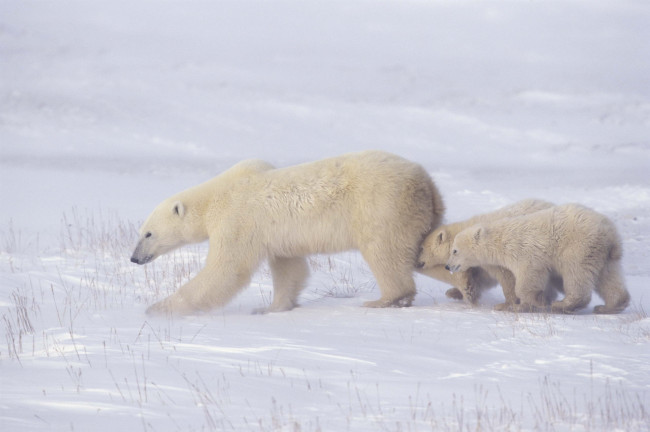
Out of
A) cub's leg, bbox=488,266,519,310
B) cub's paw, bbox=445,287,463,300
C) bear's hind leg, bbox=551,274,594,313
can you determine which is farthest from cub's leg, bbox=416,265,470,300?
bear's hind leg, bbox=551,274,594,313

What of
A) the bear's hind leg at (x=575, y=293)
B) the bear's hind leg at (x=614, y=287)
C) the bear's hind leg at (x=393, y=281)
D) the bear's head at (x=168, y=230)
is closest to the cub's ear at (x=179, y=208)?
the bear's head at (x=168, y=230)

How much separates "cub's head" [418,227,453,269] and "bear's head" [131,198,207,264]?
2.43m

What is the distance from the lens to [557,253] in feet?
25.6

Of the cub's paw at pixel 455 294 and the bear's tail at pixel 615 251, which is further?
the cub's paw at pixel 455 294

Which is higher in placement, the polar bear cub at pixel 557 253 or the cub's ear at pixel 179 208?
the cub's ear at pixel 179 208

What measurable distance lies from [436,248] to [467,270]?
0.54 meters

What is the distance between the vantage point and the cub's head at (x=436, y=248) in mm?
8273

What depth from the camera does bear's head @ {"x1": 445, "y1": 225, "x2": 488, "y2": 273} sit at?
26.9 feet

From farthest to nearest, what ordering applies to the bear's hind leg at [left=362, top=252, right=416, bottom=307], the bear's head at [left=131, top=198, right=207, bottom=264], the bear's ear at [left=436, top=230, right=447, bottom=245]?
the bear's head at [left=131, top=198, right=207, bottom=264], the bear's ear at [left=436, top=230, right=447, bottom=245], the bear's hind leg at [left=362, top=252, right=416, bottom=307]

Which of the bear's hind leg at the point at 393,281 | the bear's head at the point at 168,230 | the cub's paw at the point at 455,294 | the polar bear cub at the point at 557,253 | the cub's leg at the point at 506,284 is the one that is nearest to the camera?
the polar bear cub at the point at 557,253

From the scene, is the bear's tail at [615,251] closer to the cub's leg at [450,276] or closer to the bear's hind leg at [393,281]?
the cub's leg at [450,276]

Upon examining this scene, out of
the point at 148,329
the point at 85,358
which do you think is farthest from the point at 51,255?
the point at 85,358

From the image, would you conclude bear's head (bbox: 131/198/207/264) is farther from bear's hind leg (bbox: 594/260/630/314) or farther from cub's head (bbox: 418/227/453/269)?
bear's hind leg (bbox: 594/260/630/314)

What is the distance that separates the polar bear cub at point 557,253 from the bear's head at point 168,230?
2837 mm
